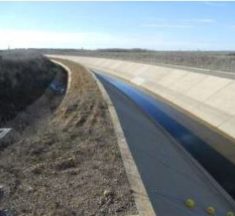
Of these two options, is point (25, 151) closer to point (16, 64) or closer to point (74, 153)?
point (74, 153)

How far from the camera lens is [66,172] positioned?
14.0 m

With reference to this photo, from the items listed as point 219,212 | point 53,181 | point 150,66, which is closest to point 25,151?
point 53,181

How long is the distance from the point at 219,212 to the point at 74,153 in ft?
16.3

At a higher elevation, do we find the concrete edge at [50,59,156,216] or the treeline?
the concrete edge at [50,59,156,216]

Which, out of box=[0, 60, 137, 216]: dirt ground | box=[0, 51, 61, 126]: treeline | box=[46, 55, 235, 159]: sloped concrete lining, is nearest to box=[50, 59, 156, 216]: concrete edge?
box=[0, 60, 137, 216]: dirt ground

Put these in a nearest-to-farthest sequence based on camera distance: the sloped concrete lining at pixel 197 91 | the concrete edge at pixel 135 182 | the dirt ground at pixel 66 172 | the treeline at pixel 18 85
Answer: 1. the concrete edge at pixel 135 182
2. the dirt ground at pixel 66 172
3. the treeline at pixel 18 85
4. the sloped concrete lining at pixel 197 91

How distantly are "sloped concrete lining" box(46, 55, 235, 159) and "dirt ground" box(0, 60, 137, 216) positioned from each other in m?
11.0

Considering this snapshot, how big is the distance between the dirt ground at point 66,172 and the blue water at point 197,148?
4796 mm

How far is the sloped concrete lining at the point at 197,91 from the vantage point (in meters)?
31.0

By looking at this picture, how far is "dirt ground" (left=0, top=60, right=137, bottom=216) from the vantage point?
1138 centimetres

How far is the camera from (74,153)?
16062 millimetres

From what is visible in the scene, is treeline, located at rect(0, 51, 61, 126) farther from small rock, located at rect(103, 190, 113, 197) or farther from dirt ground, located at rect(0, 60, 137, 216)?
small rock, located at rect(103, 190, 113, 197)

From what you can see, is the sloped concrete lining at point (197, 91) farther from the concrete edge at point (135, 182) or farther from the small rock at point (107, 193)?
the small rock at point (107, 193)

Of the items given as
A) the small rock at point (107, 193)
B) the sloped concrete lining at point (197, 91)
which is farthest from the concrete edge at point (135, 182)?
the sloped concrete lining at point (197, 91)
